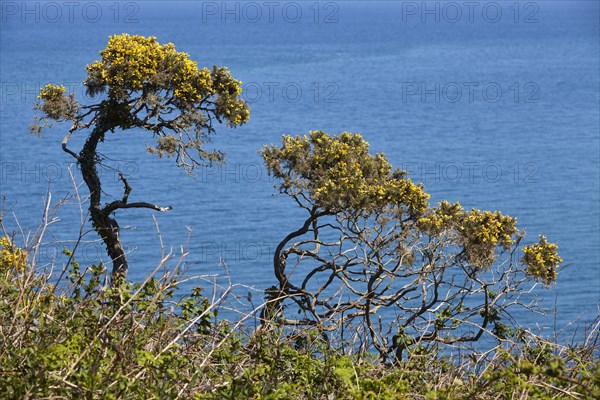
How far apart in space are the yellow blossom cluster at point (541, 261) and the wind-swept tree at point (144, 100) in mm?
4652

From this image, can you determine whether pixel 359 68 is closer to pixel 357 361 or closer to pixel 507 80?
pixel 507 80

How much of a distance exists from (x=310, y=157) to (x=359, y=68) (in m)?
102

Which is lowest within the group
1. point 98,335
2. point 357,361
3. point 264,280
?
point 264,280

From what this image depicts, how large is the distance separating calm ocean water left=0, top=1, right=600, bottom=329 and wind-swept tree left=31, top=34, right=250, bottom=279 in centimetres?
535

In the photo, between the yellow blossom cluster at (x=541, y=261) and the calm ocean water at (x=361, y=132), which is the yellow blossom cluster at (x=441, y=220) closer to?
the yellow blossom cluster at (x=541, y=261)

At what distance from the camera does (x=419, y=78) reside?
10444cm

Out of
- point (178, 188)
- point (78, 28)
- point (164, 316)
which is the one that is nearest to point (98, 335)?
point (164, 316)

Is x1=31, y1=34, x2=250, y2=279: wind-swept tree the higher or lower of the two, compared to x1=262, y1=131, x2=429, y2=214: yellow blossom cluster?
higher

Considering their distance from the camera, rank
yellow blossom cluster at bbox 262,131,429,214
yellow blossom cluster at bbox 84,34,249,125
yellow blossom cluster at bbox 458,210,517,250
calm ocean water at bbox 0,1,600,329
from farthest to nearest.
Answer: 1. calm ocean water at bbox 0,1,600,329
2. yellow blossom cluster at bbox 84,34,249,125
3. yellow blossom cluster at bbox 262,131,429,214
4. yellow blossom cluster at bbox 458,210,517,250

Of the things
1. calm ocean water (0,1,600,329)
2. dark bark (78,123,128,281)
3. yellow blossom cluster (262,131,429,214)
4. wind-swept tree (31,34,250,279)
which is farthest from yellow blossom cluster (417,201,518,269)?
calm ocean water (0,1,600,329)

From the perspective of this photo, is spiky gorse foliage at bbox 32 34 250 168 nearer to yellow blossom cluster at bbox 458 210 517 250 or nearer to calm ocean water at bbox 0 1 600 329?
yellow blossom cluster at bbox 458 210 517 250

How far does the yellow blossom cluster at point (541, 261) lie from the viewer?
14.5m

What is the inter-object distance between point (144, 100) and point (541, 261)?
6.01 m

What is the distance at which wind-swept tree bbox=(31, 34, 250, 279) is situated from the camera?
1480cm
